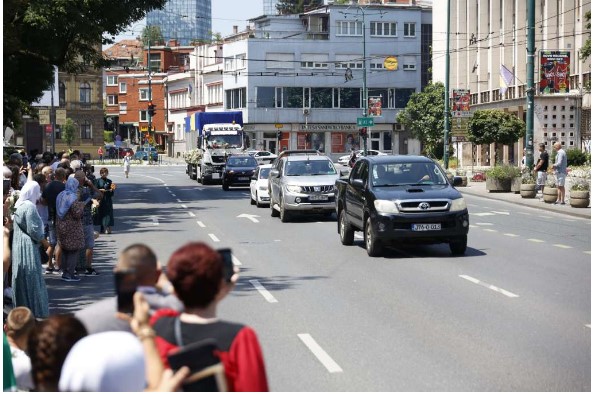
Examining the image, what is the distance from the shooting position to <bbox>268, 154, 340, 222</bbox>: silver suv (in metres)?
29.5

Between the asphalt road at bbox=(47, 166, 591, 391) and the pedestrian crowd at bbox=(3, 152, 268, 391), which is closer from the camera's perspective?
the pedestrian crowd at bbox=(3, 152, 268, 391)

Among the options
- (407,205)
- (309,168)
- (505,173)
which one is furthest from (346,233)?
(505,173)

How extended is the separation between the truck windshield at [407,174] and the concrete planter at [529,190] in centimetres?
1934

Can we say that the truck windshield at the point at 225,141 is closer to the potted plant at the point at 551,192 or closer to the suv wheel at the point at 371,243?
the potted plant at the point at 551,192

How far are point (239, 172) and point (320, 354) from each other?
38922 mm

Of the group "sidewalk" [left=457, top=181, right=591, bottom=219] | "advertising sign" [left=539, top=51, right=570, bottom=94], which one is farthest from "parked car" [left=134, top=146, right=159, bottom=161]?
"advertising sign" [left=539, top=51, right=570, bottom=94]

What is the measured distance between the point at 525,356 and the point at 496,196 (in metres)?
32.4

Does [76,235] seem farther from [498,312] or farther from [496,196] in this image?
[496,196]

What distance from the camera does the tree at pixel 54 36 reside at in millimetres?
40656

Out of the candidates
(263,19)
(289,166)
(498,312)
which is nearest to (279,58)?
(263,19)

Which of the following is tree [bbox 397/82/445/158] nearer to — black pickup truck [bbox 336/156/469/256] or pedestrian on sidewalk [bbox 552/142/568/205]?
pedestrian on sidewalk [bbox 552/142/568/205]

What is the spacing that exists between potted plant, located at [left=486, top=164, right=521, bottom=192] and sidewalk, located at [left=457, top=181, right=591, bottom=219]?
1.45 feet

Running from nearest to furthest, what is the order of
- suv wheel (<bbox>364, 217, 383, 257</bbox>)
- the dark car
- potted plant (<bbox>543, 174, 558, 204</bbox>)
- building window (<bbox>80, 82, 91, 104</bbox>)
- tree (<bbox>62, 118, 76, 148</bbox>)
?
1. suv wheel (<bbox>364, 217, 383, 257</bbox>)
2. potted plant (<bbox>543, 174, 558, 204</bbox>)
3. the dark car
4. tree (<bbox>62, 118, 76, 148</bbox>)
5. building window (<bbox>80, 82, 91, 104</bbox>)

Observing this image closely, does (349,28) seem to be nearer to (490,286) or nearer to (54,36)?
(54,36)
